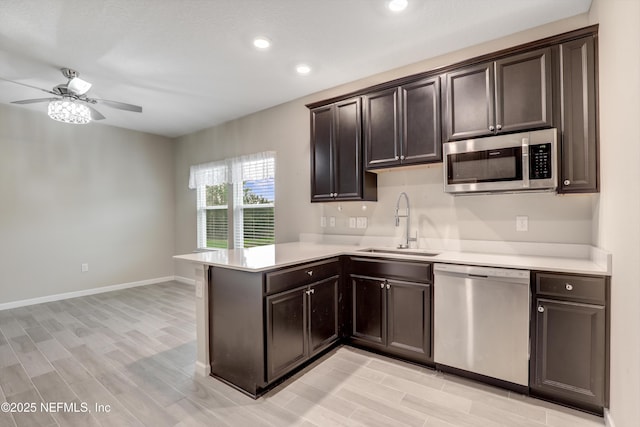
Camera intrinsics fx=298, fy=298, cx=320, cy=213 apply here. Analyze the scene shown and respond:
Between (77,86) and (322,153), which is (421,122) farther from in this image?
(77,86)

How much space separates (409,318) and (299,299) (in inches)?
37.4

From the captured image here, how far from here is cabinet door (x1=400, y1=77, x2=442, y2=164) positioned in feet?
8.54

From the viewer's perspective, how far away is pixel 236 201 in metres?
4.94

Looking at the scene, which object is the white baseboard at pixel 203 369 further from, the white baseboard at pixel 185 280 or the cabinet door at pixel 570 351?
the white baseboard at pixel 185 280

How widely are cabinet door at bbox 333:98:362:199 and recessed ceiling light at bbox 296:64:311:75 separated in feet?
1.64

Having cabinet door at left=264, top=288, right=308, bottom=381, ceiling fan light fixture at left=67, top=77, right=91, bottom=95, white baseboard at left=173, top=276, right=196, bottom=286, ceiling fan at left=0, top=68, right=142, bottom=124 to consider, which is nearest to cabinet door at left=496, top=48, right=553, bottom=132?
cabinet door at left=264, top=288, right=308, bottom=381

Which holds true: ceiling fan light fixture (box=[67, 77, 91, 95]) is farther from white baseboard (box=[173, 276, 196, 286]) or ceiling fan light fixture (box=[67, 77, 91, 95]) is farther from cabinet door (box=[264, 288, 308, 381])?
white baseboard (box=[173, 276, 196, 286])

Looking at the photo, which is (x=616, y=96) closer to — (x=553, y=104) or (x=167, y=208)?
(x=553, y=104)

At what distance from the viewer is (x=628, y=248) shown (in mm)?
1485

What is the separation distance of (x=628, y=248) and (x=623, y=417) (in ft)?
2.82

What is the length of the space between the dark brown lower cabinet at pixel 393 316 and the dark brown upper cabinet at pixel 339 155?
3.09 feet

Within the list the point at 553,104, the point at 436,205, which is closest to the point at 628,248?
the point at 553,104

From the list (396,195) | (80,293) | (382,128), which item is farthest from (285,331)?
(80,293)

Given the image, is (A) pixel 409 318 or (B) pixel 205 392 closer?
(B) pixel 205 392
